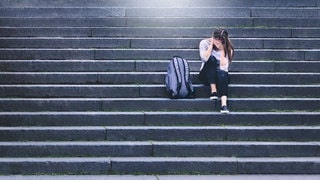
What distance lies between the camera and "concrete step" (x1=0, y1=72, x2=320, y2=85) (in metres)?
9.55

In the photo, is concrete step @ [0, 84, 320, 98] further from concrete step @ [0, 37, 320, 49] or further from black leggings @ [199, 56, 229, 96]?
concrete step @ [0, 37, 320, 49]

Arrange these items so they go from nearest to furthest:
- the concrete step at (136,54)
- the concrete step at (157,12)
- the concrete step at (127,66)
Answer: the concrete step at (127,66), the concrete step at (136,54), the concrete step at (157,12)

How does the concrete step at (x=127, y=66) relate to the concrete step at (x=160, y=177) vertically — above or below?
above

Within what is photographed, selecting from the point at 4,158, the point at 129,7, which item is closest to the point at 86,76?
the point at 4,158

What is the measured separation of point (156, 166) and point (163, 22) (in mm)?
4265

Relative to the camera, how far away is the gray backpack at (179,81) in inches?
356

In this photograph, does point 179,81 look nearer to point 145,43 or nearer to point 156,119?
point 156,119

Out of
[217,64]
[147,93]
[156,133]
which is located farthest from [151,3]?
[156,133]

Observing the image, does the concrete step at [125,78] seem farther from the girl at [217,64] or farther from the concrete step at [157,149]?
the concrete step at [157,149]

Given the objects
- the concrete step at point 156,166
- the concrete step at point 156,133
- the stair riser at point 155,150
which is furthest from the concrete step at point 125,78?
the concrete step at point 156,166

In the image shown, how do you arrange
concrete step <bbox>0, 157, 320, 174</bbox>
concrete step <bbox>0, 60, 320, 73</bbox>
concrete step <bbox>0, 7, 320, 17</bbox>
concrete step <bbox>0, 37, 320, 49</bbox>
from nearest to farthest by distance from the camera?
concrete step <bbox>0, 157, 320, 174</bbox> → concrete step <bbox>0, 60, 320, 73</bbox> → concrete step <bbox>0, 37, 320, 49</bbox> → concrete step <bbox>0, 7, 320, 17</bbox>

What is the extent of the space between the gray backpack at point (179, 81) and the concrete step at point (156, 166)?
Answer: 4.48 ft

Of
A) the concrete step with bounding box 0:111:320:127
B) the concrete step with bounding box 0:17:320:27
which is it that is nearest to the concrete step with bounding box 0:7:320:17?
the concrete step with bounding box 0:17:320:27

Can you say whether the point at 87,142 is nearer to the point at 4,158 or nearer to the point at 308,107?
the point at 4,158
